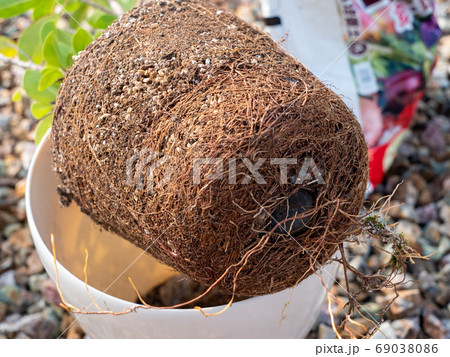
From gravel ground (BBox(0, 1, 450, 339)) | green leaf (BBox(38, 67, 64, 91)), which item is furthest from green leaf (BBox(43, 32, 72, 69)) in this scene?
gravel ground (BBox(0, 1, 450, 339))

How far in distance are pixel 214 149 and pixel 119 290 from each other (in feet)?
1.76

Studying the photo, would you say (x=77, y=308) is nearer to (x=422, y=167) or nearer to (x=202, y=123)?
(x=202, y=123)

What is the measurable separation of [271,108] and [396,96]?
0.82 m

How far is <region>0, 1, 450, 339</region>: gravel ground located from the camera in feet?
3.70

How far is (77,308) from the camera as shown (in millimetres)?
803

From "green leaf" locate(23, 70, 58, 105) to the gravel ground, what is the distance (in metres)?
0.44

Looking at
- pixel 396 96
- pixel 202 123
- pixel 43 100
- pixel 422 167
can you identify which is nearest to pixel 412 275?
pixel 422 167

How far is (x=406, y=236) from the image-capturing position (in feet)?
4.08

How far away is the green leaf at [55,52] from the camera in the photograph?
96cm

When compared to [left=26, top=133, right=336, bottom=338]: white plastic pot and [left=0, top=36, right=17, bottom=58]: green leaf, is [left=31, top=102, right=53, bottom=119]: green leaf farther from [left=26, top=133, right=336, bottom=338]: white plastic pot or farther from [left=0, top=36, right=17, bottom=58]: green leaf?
[left=0, top=36, right=17, bottom=58]: green leaf

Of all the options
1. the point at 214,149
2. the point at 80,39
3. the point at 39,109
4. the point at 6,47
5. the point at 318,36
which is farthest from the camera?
the point at 318,36

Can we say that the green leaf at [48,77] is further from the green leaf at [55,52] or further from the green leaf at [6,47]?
the green leaf at [6,47]

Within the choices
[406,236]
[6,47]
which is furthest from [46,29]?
[406,236]

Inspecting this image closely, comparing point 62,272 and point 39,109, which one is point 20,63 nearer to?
point 39,109
